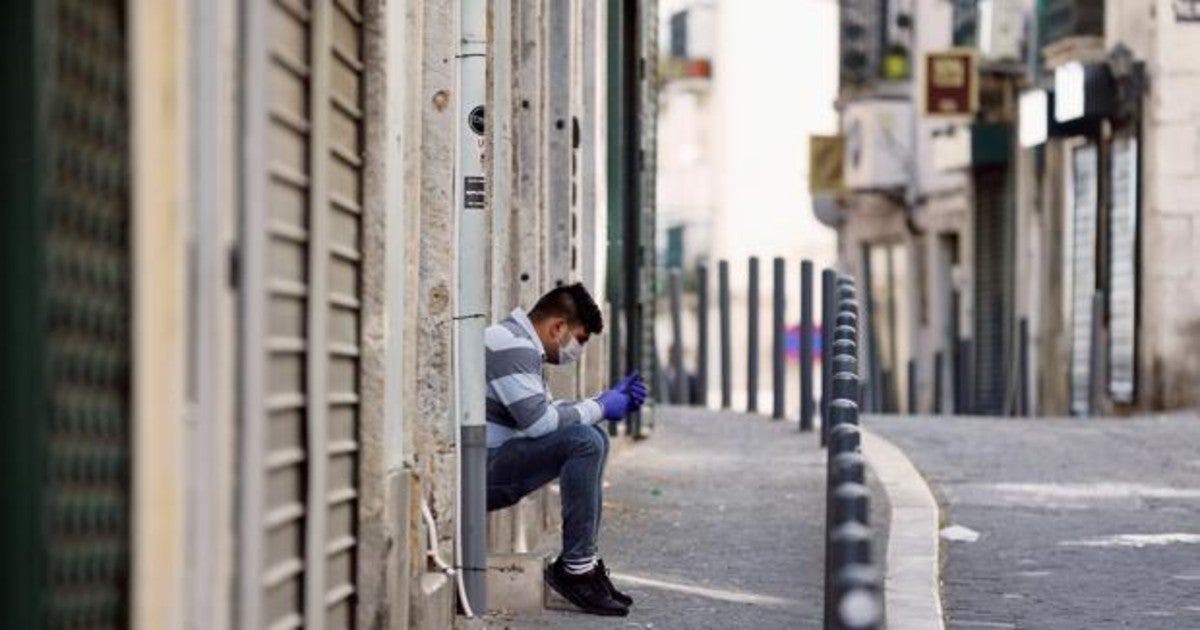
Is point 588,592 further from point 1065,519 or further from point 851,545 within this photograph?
point 851,545

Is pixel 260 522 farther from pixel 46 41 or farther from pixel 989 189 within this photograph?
pixel 989 189

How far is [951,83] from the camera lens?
3853 cm

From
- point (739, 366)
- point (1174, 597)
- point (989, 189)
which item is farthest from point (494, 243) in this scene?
point (739, 366)

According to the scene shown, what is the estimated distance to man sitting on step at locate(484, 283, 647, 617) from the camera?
1091 cm

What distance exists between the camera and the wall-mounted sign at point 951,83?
126ft

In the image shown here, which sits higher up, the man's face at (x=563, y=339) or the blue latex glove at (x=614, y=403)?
the man's face at (x=563, y=339)

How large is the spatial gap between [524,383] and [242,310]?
15.1 ft

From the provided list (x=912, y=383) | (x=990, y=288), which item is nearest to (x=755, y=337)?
(x=912, y=383)

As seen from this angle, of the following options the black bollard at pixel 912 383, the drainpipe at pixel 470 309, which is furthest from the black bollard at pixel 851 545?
the black bollard at pixel 912 383

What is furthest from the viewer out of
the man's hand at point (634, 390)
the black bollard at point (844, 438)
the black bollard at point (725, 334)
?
the black bollard at point (725, 334)

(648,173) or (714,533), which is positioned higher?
(648,173)

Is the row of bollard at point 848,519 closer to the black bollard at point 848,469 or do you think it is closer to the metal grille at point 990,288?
the black bollard at point 848,469

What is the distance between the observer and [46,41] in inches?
221

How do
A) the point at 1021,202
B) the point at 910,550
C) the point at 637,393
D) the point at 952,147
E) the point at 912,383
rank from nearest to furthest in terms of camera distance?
the point at 637,393 < the point at 910,550 < the point at 912,383 < the point at 1021,202 < the point at 952,147
